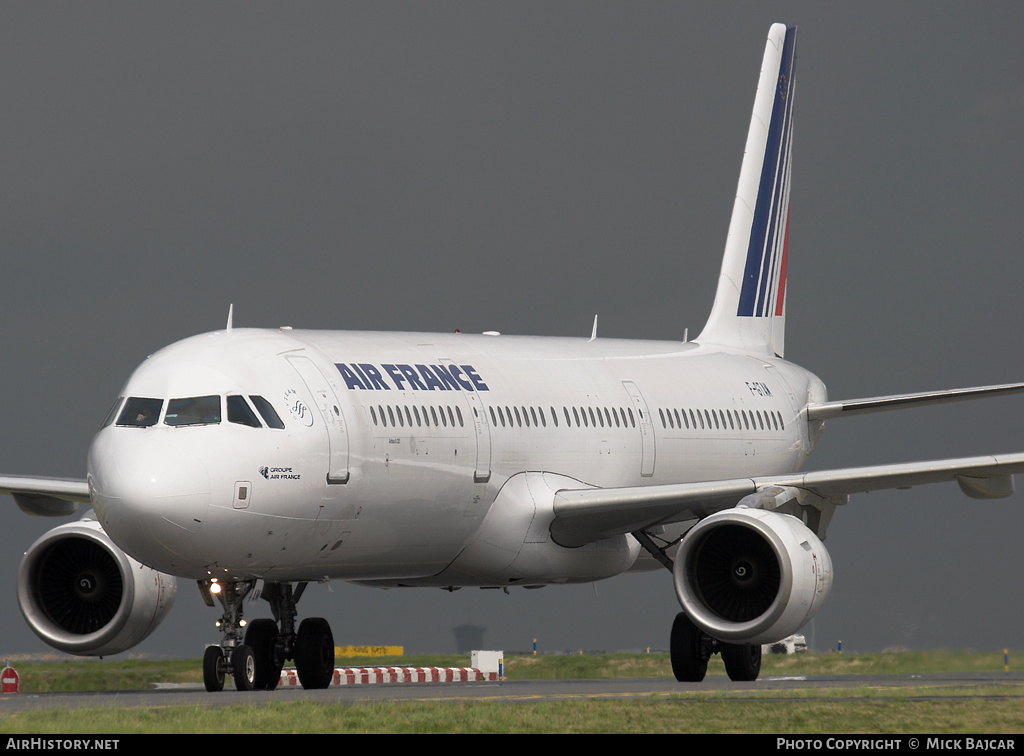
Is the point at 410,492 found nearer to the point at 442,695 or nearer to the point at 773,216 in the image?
the point at 442,695

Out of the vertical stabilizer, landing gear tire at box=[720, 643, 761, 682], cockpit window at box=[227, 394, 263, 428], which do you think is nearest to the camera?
cockpit window at box=[227, 394, 263, 428]

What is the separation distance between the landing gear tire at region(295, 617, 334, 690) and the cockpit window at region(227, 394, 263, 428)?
13.2ft

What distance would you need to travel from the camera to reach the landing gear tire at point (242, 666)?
67.8ft

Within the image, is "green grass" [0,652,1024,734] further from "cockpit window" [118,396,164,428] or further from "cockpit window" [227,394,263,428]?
"cockpit window" [118,396,164,428]

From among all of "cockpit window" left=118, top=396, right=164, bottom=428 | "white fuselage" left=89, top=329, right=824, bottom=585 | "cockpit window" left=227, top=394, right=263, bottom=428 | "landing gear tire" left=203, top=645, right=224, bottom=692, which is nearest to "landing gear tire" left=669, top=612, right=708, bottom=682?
"white fuselage" left=89, top=329, right=824, bottom=585

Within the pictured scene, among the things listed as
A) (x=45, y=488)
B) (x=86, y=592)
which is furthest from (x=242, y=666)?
(x=45, y=488)

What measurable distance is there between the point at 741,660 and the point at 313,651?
6.35 m

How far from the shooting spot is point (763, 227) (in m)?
35.5

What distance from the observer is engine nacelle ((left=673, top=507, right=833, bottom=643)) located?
2150cm

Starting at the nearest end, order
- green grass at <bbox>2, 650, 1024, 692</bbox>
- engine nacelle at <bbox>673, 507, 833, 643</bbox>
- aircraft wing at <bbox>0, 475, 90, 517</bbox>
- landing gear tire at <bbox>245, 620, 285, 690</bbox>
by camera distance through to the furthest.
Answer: engine nacelle at <bbox>673, 507, 833, 643</bbox>
landing gear tire at <bbox>245, 620, 285, 690</bbox>
aircraft wing at <bbox>0, 475, 90, 517</bbox>
green grass at <bbox>2, 650, 1024, 692</bbox>

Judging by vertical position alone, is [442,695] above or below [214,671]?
below

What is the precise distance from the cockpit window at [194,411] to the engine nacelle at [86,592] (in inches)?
165

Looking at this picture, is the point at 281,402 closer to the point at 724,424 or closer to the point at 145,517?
the point at 145,517
